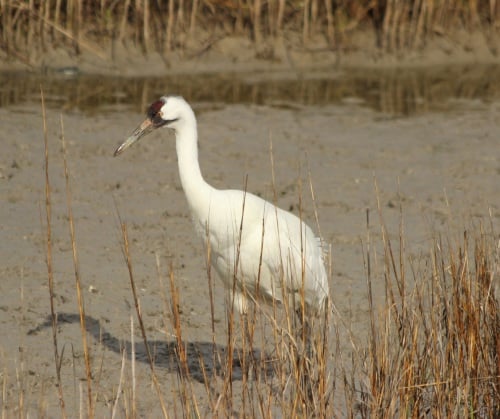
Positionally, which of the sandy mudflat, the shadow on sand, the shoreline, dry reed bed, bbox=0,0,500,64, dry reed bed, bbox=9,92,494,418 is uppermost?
dry reed bed, bbox=0,0,500,64

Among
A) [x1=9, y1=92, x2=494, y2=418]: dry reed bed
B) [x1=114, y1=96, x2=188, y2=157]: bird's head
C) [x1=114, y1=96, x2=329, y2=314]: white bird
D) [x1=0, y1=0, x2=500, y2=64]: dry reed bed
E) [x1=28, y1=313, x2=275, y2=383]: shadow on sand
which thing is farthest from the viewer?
[x1=0, y1=0, x2=500, y2=64]: dry reed bed

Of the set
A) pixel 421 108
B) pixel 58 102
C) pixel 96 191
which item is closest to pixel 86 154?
pixel 96 191

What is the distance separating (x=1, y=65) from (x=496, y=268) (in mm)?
8246

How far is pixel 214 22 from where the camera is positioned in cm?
1266

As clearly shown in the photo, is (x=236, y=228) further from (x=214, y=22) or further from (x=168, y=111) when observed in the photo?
(x=214, y=22)

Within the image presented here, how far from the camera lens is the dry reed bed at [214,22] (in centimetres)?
1183

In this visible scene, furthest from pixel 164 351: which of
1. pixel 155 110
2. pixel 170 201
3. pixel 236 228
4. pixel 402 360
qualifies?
pixel 170 201

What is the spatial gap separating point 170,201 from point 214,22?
187 inches

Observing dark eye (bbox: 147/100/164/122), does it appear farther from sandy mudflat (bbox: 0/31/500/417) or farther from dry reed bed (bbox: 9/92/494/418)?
dry reed bed (bbox: 9/92/494/418)

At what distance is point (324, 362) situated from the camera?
4047 mm

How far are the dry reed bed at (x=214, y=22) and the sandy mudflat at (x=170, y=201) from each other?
479 millimetres

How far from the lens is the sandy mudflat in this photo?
5836mm

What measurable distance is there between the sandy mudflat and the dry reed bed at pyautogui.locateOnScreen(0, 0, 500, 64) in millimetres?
479

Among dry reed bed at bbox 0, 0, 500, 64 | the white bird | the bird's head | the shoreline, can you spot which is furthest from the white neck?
the shoreline
